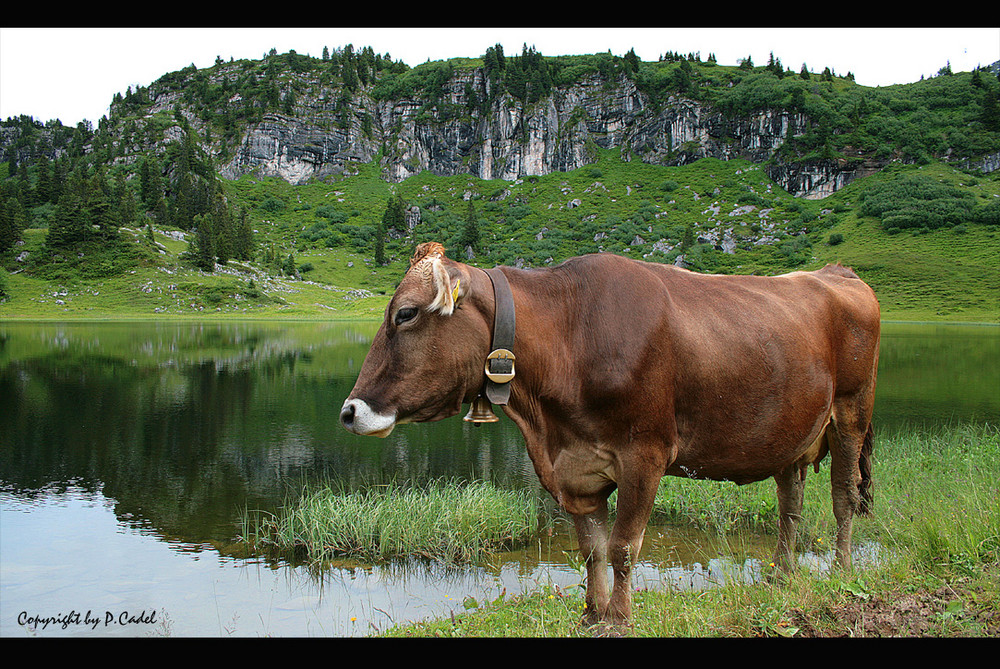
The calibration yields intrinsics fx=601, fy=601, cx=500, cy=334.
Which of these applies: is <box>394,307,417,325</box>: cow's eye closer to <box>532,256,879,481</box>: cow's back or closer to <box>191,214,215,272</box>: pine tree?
<box>532,256,879,481</box>: cow's back

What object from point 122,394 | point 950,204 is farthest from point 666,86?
point 122,394

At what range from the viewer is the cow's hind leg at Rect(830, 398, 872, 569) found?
5.23m

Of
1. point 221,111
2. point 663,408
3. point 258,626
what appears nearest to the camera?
point 663,408

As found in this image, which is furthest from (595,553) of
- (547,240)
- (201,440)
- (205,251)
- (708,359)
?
(547,240)

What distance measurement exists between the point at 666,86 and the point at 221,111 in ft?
480

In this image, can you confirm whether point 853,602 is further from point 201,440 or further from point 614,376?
point 201,440

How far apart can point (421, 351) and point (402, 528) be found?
7.05m

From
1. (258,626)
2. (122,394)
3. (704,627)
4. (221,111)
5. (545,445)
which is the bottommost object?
(122,394)

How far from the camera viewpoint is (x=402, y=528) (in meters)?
9.70

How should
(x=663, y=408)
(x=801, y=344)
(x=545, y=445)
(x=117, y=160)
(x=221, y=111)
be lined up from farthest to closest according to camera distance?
(x=221, y=111)
(x=117, y=160)
(x=801, y=344)
(x=545, y=445)
(x=663, y=408)

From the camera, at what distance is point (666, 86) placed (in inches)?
7790

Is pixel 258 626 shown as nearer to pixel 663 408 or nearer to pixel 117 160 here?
pixel 663 408

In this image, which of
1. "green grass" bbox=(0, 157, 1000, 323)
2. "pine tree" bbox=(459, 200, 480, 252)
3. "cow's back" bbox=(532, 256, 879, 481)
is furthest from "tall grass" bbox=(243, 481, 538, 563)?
"pine tree" bbox=(459, 200, 480, 252)

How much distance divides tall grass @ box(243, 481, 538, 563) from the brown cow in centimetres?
557
